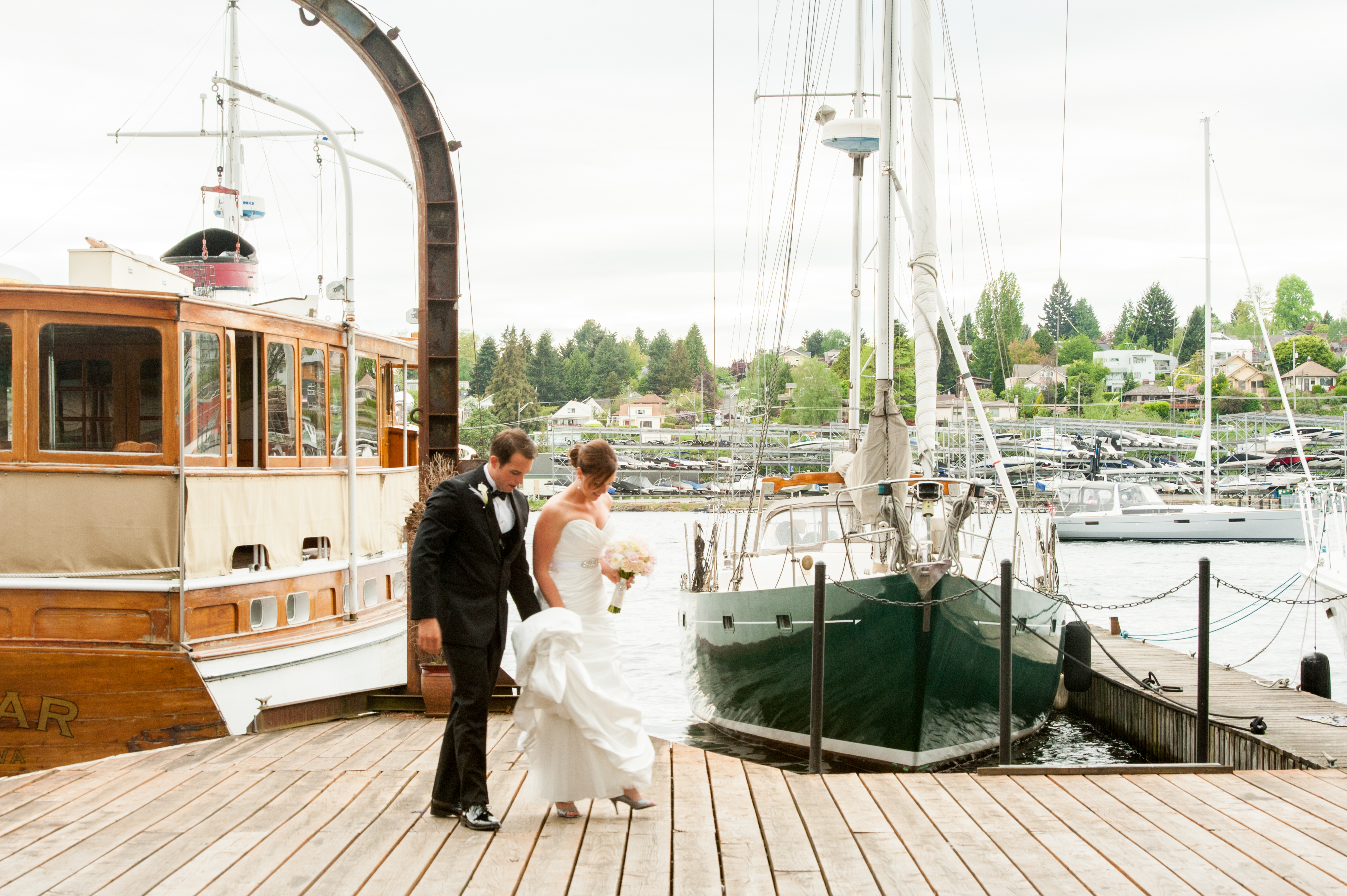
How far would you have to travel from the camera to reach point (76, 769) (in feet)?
19.7

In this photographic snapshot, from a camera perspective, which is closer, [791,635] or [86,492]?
[86,492]

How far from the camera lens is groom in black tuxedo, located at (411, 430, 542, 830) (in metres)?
4.93

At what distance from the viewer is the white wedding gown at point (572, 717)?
492cm

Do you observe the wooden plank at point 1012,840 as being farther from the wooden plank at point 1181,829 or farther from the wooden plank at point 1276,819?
the wooden plank at point 1276,819

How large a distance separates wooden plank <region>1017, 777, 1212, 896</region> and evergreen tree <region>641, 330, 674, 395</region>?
14722cm

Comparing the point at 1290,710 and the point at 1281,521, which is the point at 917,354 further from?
the point at 1281,521

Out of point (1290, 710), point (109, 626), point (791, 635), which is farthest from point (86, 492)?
point (1290, 710)

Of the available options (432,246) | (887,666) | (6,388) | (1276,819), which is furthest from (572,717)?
(6,388)

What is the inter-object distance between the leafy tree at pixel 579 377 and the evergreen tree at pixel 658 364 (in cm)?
906

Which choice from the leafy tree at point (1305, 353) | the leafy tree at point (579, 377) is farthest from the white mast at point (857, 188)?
the leafy tree at point (579, 377)

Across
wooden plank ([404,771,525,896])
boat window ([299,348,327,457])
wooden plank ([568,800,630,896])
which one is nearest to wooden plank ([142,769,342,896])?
wooden plank ([404,771,525,896])

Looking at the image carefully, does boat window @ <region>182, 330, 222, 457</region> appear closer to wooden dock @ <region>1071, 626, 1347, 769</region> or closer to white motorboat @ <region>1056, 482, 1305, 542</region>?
wooden dock @ <region>1071, 626, 1347, 769</region>

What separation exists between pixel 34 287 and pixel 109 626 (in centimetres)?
266

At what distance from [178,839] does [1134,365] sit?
460 feet
